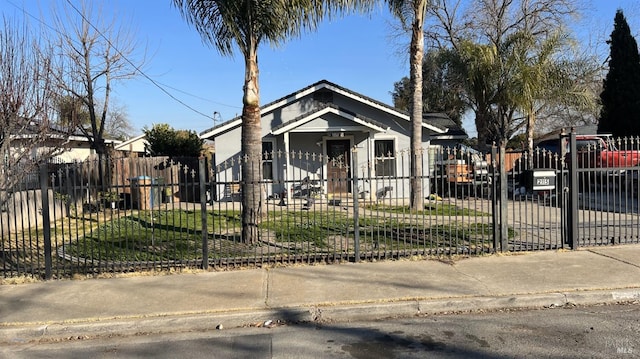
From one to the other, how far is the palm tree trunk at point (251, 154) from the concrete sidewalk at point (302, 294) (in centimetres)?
136

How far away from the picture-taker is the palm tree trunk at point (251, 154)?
8.23m

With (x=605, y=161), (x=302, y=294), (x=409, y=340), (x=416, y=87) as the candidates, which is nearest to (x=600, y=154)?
(x=416, y=87)

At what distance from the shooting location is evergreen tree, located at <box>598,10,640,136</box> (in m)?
20.4

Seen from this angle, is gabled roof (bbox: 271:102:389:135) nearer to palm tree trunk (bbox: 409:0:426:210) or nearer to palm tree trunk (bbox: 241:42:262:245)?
palm tree trunk (bbox: 409:0:426:210)

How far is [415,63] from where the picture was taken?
1310 cm

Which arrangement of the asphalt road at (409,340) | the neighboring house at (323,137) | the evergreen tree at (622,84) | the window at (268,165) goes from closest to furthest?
the asphalt road at (409,340)
the neighboring house at (323,137)
the window at (268,165)
the evergreen tree at (622,84)

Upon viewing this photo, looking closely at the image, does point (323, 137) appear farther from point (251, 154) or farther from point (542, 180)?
point (542, 180)

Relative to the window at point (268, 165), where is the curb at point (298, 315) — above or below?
below

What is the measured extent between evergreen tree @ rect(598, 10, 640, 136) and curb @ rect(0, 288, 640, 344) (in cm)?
1810

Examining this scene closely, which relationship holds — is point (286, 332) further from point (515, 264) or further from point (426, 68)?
point (426, 68)

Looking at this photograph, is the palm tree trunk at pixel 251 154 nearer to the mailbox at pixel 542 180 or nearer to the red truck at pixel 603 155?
the mailbox at pixel 542 180

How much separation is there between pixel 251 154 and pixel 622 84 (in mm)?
19198

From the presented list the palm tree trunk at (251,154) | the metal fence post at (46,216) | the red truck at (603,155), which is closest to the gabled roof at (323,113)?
the red truck at (603,155)

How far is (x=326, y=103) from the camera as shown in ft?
61.2
